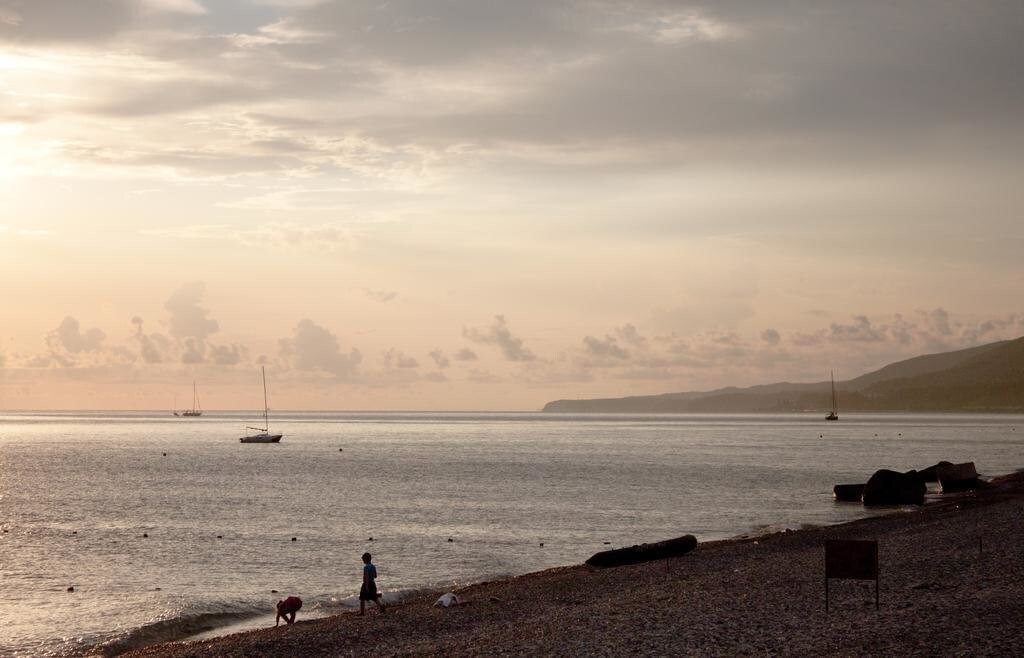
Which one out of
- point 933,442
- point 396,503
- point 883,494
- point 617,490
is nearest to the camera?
point 883,494

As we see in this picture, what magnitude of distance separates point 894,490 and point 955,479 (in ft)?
35.3

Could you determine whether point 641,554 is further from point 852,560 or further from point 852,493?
point 852,493

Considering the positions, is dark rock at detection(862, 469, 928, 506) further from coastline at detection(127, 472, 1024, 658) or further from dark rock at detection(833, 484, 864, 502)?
coastline at detection(127, 472, 1024, 658)

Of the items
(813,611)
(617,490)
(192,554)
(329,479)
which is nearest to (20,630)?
(192,554)

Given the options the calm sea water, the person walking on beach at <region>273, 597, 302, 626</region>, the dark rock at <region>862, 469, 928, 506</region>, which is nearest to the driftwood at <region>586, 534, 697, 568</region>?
the calm sea water

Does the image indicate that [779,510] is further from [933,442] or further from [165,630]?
[933,442]

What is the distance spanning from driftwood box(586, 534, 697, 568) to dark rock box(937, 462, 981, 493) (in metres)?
38.7

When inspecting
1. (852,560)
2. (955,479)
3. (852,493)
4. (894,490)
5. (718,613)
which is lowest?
(852,493)

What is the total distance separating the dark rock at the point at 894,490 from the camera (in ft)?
220

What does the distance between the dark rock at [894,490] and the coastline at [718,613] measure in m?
25.1

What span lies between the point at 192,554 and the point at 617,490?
4316cm

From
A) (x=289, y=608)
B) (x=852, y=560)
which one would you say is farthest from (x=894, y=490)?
(x=289, y=608)

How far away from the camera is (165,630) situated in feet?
113

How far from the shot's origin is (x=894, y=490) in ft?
221
